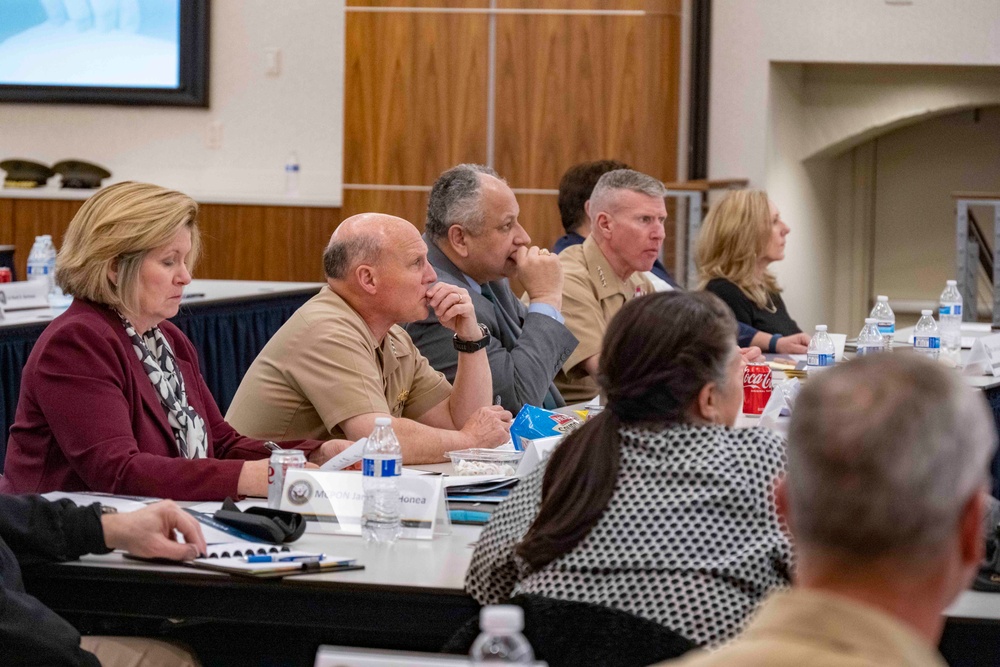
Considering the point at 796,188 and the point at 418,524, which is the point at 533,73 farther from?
the point at 418,524

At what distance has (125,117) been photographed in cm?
904

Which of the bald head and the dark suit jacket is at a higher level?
the bald head

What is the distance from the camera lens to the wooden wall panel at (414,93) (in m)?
7.87

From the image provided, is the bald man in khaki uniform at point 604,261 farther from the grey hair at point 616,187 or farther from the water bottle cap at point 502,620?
the water bottle cap at point 502,620

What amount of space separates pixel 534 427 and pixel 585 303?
140cm

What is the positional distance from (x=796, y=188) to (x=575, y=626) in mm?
7588

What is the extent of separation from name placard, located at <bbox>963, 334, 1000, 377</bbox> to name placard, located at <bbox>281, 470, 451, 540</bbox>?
2615mm

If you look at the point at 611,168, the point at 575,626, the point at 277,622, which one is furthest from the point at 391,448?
the point at 611,168

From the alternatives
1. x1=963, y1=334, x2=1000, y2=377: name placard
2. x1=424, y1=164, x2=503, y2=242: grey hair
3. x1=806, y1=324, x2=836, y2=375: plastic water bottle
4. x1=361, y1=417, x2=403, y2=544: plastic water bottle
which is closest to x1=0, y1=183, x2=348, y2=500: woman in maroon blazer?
x1=361, y1=417, x2=403, y2=544: plastic water bottle

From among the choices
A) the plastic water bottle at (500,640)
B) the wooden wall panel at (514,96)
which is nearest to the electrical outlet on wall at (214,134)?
the wooden wall panel at (514,96)

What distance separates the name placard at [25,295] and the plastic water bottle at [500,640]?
13.9ft

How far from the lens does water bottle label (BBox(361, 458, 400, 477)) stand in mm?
2104

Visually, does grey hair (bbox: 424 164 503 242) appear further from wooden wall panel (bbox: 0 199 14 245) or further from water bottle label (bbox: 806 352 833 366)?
wooden wall panel (bbox: 0 199 14 245)

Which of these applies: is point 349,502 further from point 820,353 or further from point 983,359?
point 983,359
